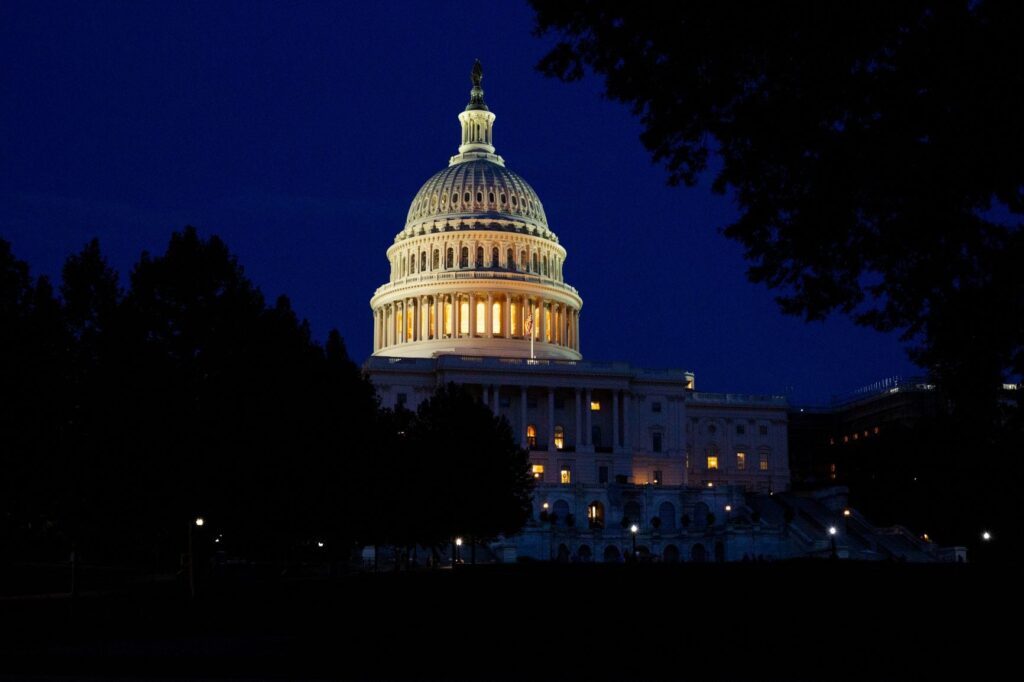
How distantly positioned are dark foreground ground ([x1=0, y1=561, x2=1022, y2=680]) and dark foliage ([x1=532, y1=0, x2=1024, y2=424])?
5543 mm

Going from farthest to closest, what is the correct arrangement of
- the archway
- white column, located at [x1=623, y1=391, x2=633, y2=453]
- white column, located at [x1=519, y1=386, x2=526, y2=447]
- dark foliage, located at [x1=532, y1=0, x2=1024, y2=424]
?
white column, located at [x1=623, y1=391, x2=633, y2=453] → white column, located at [x1=519, y1=386, x2=526, y2=447] → the archway → dark foliage, located at [x1=532, y1=0, x2=1024, y2=424]

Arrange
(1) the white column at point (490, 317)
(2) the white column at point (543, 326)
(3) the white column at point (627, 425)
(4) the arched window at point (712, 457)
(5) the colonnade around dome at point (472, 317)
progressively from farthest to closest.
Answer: (2) the white column at point (543, 326) → (5) the colonnade around dome at point (472, 317) → (1) the white column at point (490, 317) → (4) the arched window at point (712, 457) → (3) the white column at point (627, 425)

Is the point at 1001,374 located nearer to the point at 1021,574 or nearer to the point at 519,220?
the point at 1021,574

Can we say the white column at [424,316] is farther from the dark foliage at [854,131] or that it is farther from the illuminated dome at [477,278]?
the dark foliage at [854,131]

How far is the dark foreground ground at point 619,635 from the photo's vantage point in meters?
23.1


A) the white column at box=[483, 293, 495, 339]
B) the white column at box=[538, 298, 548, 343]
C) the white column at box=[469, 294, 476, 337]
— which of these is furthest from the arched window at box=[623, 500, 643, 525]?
the white column at box=[538, 298, 548, 343]

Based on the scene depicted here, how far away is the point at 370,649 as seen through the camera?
27.5 meters

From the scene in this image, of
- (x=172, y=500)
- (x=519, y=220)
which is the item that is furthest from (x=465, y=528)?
(x=519, y=220)

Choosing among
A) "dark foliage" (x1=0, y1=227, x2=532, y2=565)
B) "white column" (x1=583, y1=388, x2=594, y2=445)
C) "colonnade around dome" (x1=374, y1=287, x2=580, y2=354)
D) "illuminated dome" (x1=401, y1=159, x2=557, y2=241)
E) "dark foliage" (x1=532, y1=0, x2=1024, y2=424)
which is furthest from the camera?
"illuminated dome" (x1=401, y1=159, x2=557, y2=241)

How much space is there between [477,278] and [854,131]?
465 ft

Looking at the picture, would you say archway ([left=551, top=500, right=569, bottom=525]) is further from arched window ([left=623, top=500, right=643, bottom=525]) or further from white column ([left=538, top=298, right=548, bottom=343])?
white column ([left=538, top=298, right=548, bottom=343])

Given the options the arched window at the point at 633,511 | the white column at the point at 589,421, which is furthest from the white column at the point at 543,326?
the arched window at the point at 633,511

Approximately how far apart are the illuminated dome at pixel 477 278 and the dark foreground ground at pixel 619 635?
119913 millimetres

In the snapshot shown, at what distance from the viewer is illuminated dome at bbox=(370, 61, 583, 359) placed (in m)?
159
